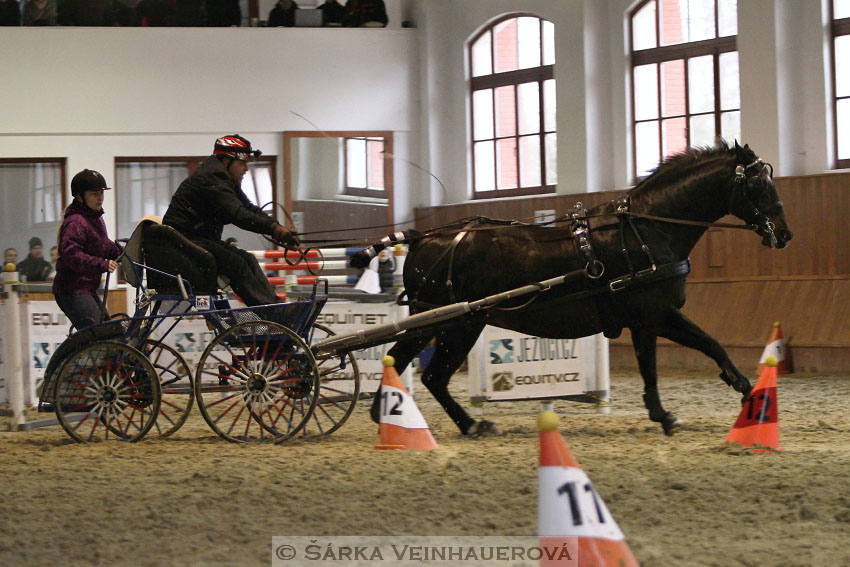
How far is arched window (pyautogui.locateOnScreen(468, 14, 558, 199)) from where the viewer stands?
48.5 ft

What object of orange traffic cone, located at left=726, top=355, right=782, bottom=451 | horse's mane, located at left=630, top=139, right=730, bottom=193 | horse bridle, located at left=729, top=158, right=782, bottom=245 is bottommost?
orange traffic cone, located at left=726, top=355, right=782, bottom=451

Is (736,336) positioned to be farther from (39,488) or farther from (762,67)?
(39,488)

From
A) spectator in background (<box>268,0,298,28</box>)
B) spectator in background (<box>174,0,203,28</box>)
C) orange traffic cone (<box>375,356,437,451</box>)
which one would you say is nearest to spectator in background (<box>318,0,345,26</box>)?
spectator in background (<box>268,0,298,28</box>)

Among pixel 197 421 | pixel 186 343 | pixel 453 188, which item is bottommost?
pixel 197 421

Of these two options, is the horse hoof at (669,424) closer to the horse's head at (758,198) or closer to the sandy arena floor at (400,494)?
the sandy arena floor at (400,494)

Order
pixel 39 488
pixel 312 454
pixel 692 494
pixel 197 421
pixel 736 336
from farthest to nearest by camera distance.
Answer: pixel 736 336 → pixel 197 421 → pixel 312 454 → pixel 39 488 → pixel 692 494

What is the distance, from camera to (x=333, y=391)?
7.50 metres

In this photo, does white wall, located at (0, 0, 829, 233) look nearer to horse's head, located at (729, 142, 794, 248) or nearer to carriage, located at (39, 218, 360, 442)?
horse's head, located at (729, 142, 794, 248)

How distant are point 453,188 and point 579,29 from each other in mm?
3001

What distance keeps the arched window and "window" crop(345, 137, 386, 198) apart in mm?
1385

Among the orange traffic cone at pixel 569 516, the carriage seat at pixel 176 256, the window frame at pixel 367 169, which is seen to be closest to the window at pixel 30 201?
the window frame at pixel 367 169

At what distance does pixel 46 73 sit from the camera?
47.3ft

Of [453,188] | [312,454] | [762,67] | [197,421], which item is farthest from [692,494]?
[453,188]

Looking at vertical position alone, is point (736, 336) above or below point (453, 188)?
below
